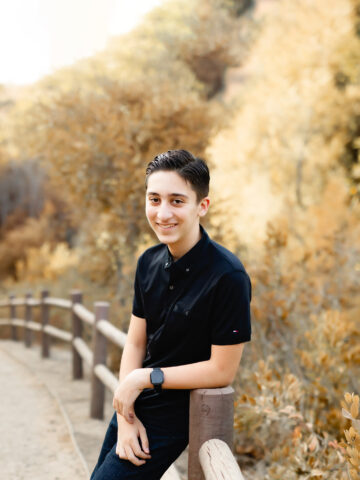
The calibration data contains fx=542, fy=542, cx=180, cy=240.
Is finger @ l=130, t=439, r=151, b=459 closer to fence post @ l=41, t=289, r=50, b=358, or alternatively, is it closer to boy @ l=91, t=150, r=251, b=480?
boy @ l=91, t=150, r=251, b=480

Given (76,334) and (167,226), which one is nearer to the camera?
(167,226)

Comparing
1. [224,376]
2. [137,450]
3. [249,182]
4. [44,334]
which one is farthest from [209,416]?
[249,182]

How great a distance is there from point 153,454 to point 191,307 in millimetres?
494

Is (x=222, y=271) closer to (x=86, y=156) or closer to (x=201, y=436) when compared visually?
(x=201, y=436)

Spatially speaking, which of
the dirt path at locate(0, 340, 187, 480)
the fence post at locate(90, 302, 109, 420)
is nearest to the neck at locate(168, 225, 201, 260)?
the dirt path at locate(0, 340, 187, 480)

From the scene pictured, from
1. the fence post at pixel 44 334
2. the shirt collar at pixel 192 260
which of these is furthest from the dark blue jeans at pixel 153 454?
the fence post at pixel 44 334

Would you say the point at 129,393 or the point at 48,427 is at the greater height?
the point at 129,393

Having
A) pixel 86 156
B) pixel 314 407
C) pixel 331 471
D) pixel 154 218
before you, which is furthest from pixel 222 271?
pixel 86 156

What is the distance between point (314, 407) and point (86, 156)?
18.5 feet

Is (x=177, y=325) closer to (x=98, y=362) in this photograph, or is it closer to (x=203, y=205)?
(x=203, y=205)

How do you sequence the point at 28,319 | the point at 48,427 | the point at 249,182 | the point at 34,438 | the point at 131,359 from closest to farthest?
1. the point at 131,359
2. the point at 34,438
3. the point at 48,427
4. the point at 28,319
5. the point at 249,182

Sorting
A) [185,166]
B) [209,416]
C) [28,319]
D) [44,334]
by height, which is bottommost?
[28,319]

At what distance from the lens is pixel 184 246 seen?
1.78 m

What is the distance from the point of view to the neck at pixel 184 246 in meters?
1.78
